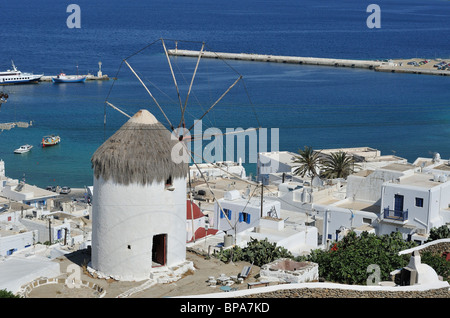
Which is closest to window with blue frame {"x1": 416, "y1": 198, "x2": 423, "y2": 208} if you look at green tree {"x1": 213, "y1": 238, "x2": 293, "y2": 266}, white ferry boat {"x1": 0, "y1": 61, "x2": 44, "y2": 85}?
green tree {"x1": 213, "y1": 238, "x2": 293, "y2": 266}

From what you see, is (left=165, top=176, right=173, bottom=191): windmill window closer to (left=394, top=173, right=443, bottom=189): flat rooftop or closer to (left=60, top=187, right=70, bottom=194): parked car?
(left=394, top=173, right=443, bottom=189): flat rooftop

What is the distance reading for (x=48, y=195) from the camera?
1837 inches

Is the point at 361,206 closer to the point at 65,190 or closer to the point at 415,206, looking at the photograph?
the point at 415,206

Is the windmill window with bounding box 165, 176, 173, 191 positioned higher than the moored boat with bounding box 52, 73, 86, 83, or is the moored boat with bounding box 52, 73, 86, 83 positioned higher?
the moored boat with bounding box 52, 73, 86, 83

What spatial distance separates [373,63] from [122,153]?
13354 cm

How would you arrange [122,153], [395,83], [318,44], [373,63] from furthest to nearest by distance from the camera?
[318,44] < [373,63] < [395,83] < [122,153]

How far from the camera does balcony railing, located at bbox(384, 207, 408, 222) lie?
28188mm

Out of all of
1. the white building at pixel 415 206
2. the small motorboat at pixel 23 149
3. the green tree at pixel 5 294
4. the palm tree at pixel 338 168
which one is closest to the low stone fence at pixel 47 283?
the green tree at pixel 5 294

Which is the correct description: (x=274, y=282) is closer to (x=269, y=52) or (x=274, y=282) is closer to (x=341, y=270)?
(x=341, y=270)

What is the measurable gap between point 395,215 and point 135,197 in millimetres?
15578

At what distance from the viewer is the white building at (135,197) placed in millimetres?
15461

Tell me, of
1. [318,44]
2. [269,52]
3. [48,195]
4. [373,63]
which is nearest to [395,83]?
[373,63]

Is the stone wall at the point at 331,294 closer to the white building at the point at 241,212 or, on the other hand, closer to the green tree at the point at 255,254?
the green tree at the point at 255,254
